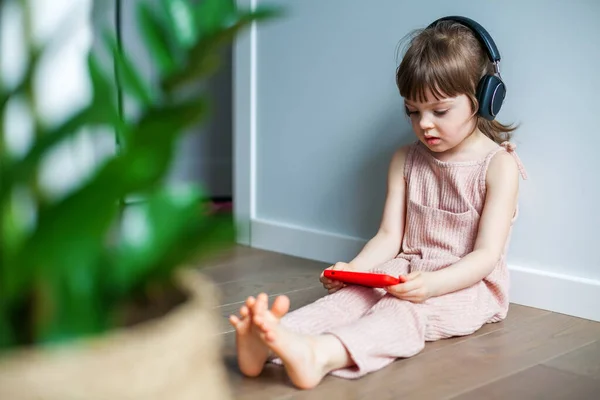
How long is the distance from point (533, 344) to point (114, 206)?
46.8 inches

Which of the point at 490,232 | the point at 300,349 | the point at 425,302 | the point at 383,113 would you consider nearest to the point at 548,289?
the point at 490,232

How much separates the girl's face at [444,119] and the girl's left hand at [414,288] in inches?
11.0

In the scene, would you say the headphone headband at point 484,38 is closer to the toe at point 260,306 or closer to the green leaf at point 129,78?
the toe at point 260,306

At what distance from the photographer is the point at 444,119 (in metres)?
1.45

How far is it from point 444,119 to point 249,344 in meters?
0.59

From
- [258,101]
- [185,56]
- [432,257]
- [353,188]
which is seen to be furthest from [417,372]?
[258,101]

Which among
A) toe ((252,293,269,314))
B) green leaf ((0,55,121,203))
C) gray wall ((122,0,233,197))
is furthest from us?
gray wall ((122,0,233,197))

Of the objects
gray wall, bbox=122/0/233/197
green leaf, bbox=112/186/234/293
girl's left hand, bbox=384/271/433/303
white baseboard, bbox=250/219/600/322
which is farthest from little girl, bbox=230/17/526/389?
gray wall, bbox=122/0/233/197

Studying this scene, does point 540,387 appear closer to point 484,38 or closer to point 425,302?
point 425,302

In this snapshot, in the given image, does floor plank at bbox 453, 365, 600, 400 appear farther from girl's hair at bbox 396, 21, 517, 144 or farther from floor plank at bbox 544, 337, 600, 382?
girl's hair at bbox 396, 21, 517, 144

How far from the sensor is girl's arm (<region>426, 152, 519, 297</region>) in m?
1.38

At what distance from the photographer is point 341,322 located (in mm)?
1333

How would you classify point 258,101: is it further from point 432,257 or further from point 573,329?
point 573,329

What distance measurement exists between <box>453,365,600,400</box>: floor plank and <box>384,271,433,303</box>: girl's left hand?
211 mm
